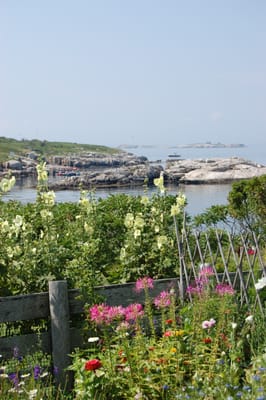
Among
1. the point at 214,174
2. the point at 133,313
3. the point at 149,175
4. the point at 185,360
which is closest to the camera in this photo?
the point at 185,360

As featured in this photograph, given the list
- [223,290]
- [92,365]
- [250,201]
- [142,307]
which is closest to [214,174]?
[250,201]

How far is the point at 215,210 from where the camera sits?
12.8 meters

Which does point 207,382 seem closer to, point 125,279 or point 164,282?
point 164,282

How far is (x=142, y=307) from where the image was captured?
573 centimetres

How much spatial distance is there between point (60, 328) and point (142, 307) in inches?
34.9

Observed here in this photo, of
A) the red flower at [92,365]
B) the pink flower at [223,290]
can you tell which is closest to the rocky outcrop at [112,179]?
the pink flower at [223,290]

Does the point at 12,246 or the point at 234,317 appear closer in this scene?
the point at 234,317

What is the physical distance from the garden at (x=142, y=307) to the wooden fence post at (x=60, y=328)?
0.10 meters

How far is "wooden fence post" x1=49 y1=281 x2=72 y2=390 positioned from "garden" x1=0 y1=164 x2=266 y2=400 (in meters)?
0.10

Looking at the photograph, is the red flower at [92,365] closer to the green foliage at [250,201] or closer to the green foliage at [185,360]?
the green foliage at [185,360]

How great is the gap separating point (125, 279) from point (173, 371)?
86.8 inches

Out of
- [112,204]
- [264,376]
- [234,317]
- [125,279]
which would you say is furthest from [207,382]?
[112,204]

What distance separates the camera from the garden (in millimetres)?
4082

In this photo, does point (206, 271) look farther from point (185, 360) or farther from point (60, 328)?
point (60, 328)
